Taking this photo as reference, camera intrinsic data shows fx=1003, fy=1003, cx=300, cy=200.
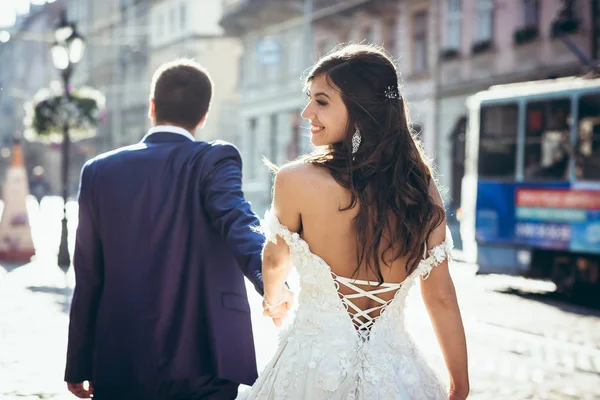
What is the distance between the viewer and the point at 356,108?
2.81 metres

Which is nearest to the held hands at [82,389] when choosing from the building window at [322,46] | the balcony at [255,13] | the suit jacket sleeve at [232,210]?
the suit jacket sleeve at [232,210]

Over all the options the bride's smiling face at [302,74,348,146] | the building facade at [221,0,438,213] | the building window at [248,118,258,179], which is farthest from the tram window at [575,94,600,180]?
the building window at [248,118,258,179]

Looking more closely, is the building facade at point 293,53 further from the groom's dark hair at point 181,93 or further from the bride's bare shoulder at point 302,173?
the bride's bare shoulder at point 302,173

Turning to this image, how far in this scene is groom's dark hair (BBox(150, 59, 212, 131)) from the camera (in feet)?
11.6

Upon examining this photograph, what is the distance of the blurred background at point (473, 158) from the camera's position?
8.58 m

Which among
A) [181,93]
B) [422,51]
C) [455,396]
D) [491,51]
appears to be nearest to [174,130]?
[181,93]

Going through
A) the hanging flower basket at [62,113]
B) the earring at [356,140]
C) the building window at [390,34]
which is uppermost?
the building window at [390,34]

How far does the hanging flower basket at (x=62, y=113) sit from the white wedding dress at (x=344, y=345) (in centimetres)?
1496

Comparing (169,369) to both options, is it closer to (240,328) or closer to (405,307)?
(240,328)

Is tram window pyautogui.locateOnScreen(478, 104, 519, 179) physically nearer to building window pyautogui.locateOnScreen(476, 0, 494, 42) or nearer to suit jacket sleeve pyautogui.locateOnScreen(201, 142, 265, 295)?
suit jacket sleeve pyautogui.locateOnScreen(201, 142, 265, 295)

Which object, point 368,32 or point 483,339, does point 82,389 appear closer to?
point 483,339

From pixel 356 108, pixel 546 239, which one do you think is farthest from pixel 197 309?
pixel 546 239

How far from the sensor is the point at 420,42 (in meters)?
31.6

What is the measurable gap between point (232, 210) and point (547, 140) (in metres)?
11.2
